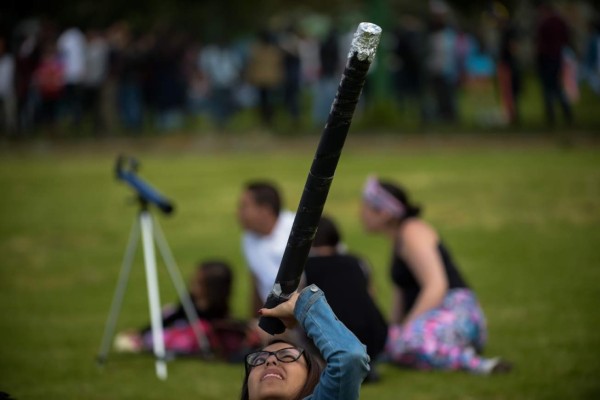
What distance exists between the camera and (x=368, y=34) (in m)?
4.28

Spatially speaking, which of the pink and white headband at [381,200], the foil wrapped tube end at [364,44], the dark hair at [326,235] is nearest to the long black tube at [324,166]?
the foil wrapped tube end at [364,44]

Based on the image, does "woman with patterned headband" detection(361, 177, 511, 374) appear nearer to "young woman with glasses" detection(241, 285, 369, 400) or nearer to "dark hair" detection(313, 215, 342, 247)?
"dark hair" detection(313, 215, 342, 247)

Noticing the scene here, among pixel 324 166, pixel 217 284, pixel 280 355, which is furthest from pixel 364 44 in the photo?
pixel 217 284

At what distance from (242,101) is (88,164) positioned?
32.5ft

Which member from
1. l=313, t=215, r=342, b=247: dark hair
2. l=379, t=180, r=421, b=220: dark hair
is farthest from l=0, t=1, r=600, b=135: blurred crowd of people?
l=313, t=215, r=342, b=247: dark hair

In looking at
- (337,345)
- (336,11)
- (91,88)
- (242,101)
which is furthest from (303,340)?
(336,11)

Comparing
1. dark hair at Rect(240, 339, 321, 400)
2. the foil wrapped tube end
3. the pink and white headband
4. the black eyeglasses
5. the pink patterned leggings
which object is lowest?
the pink patterned leggings

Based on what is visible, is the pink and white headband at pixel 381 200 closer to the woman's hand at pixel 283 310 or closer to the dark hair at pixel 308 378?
the dark hair at pixel 308 378

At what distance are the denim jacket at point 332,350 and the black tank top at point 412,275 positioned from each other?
4596mm

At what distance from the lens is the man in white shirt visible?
9.53m

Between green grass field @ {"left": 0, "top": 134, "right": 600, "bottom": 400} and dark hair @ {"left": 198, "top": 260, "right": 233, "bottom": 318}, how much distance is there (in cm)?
54

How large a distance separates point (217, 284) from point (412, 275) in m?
1.60

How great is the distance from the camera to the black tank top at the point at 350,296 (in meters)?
8.32

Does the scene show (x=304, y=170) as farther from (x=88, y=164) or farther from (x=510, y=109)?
(x=510, y=109)
